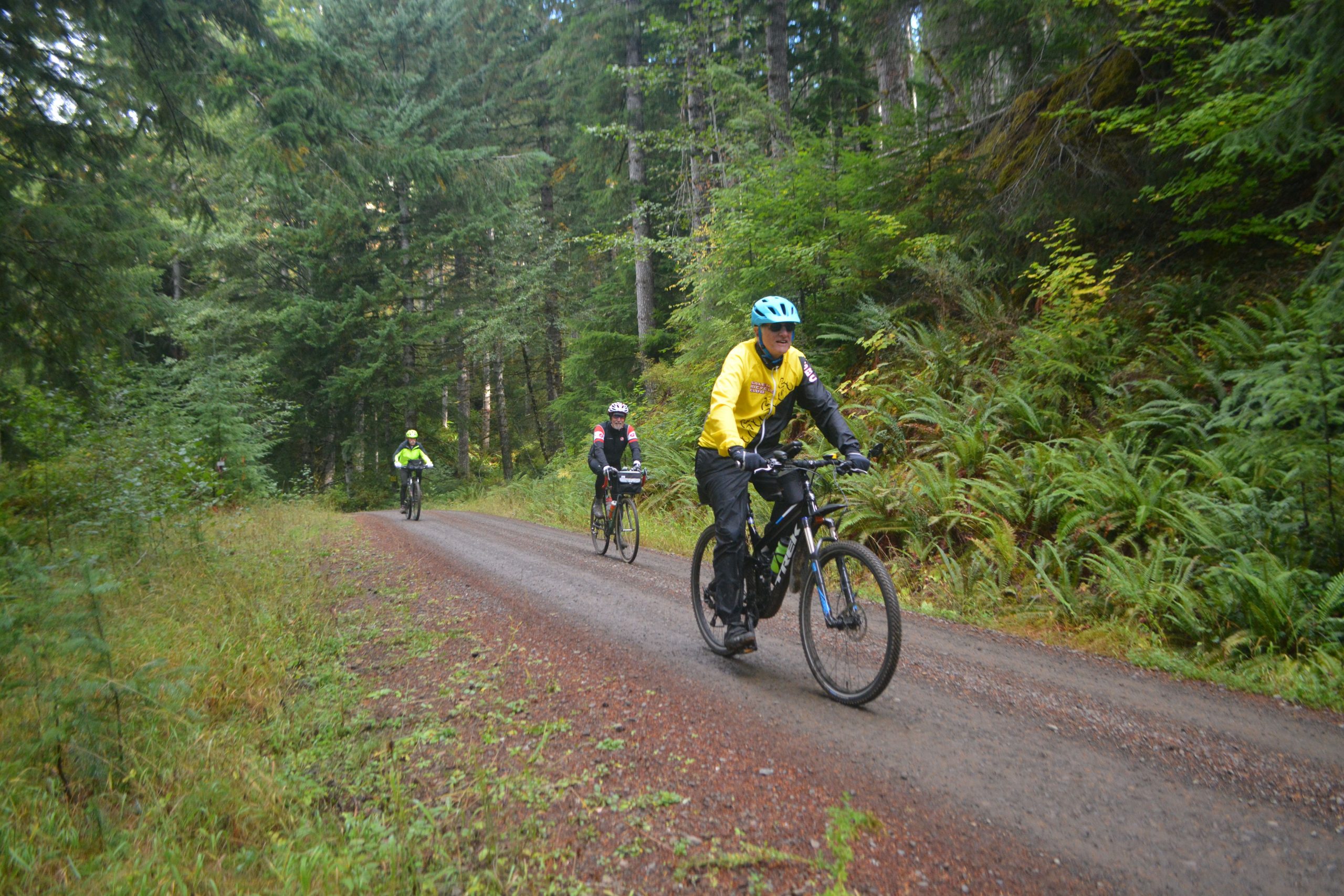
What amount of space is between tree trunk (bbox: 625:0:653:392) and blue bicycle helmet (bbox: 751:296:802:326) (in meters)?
13.8

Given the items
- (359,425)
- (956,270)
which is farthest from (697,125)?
(359,425)

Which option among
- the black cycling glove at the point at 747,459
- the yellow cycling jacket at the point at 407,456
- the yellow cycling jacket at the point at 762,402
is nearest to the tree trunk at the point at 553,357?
the yellow cycling jacket at the point at 407,456

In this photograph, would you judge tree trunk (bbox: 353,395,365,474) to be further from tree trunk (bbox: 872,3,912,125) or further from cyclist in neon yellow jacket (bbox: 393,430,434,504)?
tree trunk (bbox: 872,3,912,125)

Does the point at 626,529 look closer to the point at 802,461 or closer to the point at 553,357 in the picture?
the point at 802,461

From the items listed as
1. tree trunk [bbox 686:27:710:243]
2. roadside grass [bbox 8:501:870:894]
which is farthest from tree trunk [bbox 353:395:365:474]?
roadside grass [bbox 8:501:870:894]

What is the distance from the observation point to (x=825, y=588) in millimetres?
4180

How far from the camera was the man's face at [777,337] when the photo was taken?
4.42m

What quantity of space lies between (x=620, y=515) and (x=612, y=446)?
4.44 ft

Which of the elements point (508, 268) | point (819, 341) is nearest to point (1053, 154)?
point (819, 341)

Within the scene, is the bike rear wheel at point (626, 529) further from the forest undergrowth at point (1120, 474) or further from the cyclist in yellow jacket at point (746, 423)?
the cyclist in yellow jacket at point (746, 423)

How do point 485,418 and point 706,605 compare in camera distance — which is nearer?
point 706,605

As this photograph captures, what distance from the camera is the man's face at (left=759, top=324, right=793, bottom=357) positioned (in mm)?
4422

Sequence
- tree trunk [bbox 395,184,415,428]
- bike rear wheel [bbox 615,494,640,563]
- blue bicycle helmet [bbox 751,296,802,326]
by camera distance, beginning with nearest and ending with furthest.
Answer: blue bicycle helmet [bbox 751,296,802,326] < bike rear wheel [bbox 615,494,640,563] < tree trunk [bbox 395,184,415,428]

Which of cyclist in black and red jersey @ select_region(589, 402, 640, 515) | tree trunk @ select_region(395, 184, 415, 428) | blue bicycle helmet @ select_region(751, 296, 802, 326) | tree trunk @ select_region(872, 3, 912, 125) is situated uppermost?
tree trunk @ select_region(872, 3, 912, 125)
